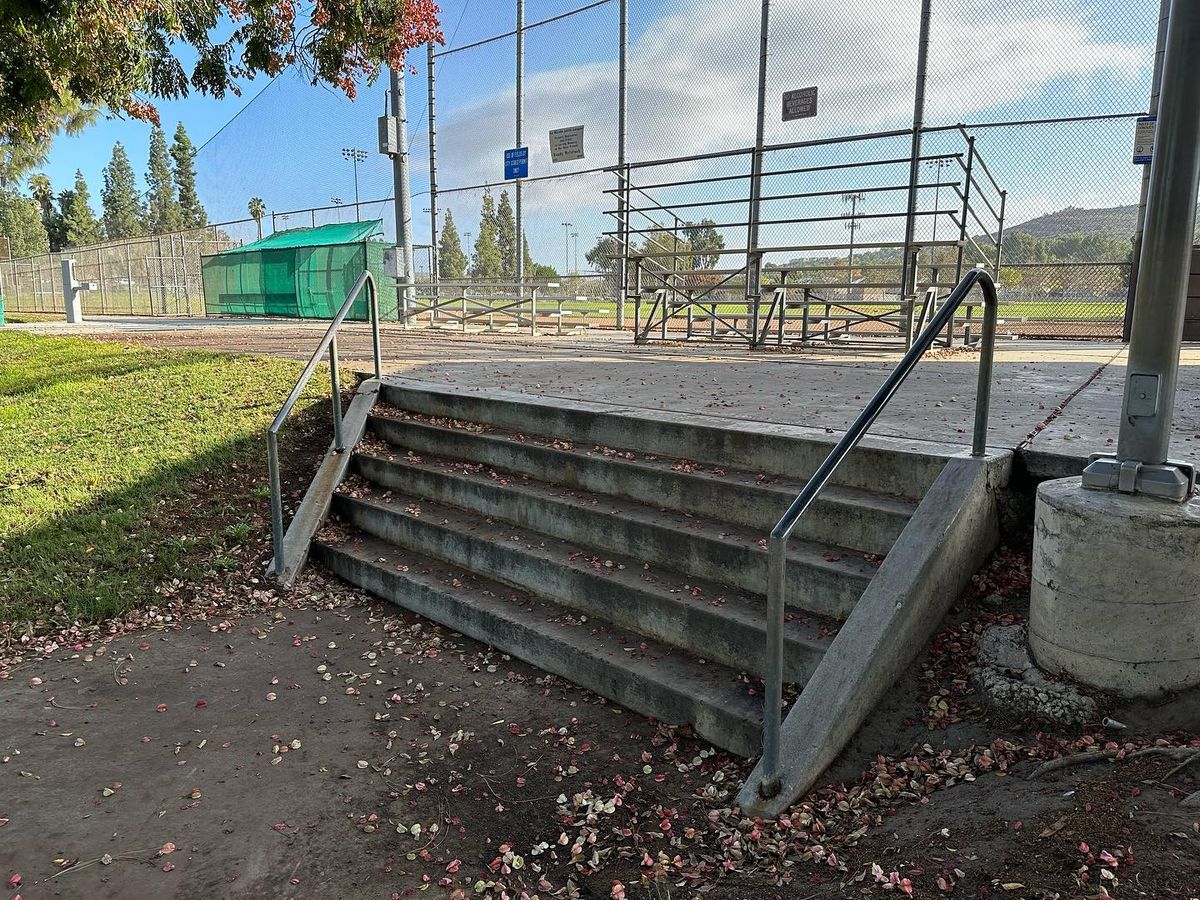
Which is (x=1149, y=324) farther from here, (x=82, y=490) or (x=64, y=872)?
(x=82, y=490)

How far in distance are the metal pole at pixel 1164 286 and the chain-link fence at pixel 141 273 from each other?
26.0 m

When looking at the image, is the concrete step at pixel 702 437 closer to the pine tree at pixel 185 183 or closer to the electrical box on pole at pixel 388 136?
the electrical box on pole at pixel 388 136

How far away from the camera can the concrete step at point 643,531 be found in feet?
10.9

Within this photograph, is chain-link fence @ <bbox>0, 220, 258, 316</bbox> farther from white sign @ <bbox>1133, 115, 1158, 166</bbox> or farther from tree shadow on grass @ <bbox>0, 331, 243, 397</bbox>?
white sign @ <bbox>1133, 115, 1158, 166</bbox>

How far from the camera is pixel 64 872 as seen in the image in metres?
2.48

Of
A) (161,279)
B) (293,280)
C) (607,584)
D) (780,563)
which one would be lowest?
(607,584)

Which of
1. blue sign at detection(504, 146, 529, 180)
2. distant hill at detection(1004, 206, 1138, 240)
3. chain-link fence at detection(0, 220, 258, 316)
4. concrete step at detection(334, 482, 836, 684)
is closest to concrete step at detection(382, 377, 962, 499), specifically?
concrete step at detection(334, 482, 836, 684)

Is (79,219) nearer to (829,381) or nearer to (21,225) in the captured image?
(21,225)

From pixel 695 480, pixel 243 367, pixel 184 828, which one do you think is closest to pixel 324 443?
pixel 243 367

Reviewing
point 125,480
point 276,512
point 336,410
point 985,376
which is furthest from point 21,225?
point 985,376

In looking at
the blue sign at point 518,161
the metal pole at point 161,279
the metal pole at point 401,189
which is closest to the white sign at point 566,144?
the blue sign at point 518,161

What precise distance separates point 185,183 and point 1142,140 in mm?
91662

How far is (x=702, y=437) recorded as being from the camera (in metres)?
4.29

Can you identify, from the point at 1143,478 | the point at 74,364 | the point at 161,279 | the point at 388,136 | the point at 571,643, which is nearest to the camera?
the point at 1143,478
